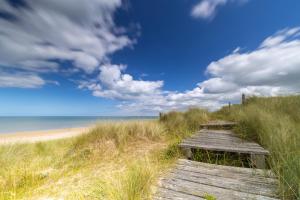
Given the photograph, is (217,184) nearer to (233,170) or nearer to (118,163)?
(233,170)

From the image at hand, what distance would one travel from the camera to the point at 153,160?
381 cm

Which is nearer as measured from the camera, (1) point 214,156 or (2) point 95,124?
(1) point 214,156

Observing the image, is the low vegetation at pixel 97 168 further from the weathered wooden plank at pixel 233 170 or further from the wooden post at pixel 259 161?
A: the wooden post at pixel 259 161

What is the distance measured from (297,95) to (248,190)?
277 inches

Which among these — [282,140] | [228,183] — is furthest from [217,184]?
[282,140]

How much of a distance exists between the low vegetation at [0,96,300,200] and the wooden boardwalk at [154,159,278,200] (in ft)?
0.54

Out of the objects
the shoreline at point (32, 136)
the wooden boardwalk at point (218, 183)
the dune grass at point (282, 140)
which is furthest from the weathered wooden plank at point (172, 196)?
the shoreline at point (32, 136)

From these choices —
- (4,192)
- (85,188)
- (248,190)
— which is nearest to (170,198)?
(248,190)

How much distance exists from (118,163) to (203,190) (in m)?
2.44

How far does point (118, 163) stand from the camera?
3.99 metres

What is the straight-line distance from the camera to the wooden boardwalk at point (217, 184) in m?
1.97

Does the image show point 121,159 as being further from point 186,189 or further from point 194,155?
point 186,189

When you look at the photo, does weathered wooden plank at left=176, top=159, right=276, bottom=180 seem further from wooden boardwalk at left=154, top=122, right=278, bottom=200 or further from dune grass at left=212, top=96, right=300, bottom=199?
dune grass at left=212, top=96, right=300, bottom=199

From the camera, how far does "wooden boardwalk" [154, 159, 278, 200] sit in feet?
6.46
